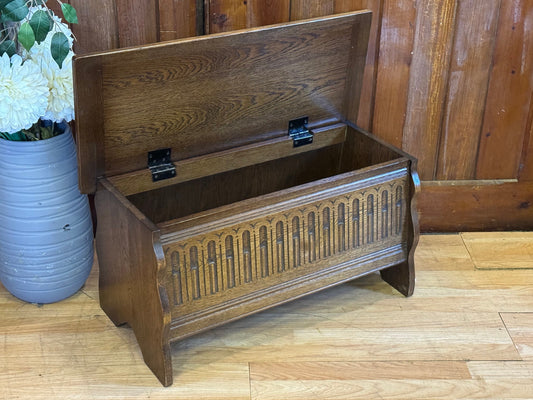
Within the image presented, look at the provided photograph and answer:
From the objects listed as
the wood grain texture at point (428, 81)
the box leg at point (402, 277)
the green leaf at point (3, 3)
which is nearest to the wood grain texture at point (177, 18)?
the green leaf at point (3, 3)

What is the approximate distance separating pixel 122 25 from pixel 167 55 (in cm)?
39

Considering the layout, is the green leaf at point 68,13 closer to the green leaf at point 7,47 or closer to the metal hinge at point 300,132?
the green leaf at point 7,47

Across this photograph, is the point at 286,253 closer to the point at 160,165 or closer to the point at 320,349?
the point at 320,349

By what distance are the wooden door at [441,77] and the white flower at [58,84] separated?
28cm

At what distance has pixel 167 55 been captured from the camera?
2.01m

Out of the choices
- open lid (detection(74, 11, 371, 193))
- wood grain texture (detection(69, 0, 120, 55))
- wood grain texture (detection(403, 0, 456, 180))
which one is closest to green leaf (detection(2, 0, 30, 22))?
open lid (detection(74, 11, 371, 193))

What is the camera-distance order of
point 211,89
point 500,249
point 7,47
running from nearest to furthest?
point 7,47
point 211,89
point 500,249

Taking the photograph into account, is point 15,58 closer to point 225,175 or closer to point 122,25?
point 122,25

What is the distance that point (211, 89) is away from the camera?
7.12ft

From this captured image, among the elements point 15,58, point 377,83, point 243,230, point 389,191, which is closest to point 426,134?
point 377,83

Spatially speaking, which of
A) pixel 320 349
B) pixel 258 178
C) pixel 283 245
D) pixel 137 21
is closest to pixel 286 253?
pixel 283 245

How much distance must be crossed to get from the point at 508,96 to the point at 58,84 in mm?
1460

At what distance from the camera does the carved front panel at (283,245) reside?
2062 mm

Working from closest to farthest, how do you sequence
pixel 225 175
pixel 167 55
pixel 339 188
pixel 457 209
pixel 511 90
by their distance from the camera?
pixel 167 55 → pixel 339 188 → pixel 225 175 → pixel 511 90 → pixel 457 209
